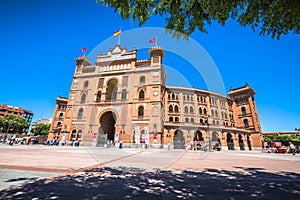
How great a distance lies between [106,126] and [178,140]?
1420 centimetres

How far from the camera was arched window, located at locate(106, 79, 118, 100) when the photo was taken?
28.7 m

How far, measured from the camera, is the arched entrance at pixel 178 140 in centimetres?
2548

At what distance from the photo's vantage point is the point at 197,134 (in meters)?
28.6

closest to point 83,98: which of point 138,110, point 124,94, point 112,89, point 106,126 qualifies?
point 112,89

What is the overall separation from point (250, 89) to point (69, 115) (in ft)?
144

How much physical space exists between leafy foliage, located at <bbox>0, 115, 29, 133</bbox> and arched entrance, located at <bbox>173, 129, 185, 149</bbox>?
2252 inches

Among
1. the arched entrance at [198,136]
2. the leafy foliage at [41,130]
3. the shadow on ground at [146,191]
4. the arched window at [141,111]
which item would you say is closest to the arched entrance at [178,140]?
the arched entrance at [198,136]

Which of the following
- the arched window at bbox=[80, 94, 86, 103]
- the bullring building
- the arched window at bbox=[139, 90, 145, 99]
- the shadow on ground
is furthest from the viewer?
the arched window at bbox=[80, 94, 86, 103]

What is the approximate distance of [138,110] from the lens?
26.1 meters

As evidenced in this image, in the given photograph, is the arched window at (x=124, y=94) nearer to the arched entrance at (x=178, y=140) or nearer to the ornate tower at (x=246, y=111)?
the arched entrance at (x=178, y=140)

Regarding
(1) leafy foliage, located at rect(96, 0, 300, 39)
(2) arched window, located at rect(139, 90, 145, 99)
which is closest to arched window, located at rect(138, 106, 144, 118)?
(2) arched window, located at rect(139, 90, 145, 99)

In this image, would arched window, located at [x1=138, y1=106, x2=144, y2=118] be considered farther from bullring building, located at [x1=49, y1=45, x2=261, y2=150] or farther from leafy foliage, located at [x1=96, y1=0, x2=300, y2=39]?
Answer: leafy foliage, located at [x1=96, y1=0, x2=300, y2=39]

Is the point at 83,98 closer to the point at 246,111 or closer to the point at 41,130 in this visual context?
the point at 41,130

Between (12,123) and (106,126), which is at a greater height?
(12,123)
